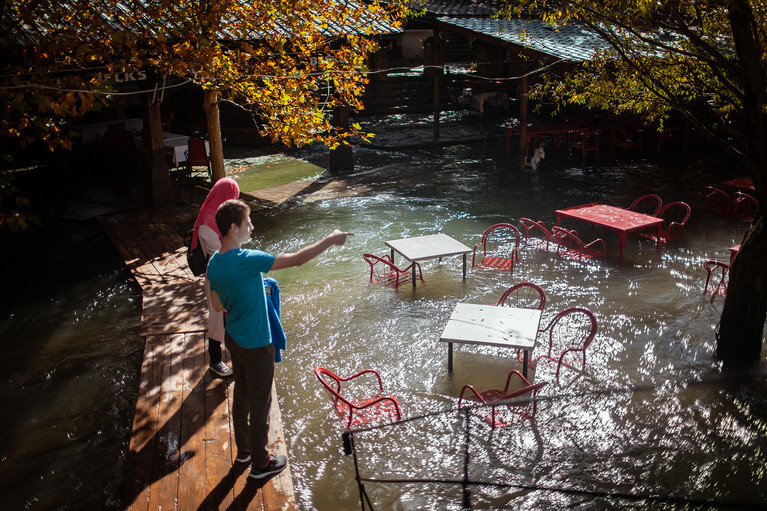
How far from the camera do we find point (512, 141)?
18703 millimetres

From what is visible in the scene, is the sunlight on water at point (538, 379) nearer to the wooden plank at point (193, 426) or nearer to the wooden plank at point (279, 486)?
the wooden plank at point (279, 486)

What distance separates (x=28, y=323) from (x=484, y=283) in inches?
238

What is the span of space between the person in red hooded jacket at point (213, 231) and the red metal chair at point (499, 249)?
425cm

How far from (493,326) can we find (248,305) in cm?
282

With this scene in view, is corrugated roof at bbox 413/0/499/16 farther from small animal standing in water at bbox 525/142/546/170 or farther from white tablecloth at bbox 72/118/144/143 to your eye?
white tablecloth at bbox 72/118/144/143

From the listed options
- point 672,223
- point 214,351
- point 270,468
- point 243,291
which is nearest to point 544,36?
point 672,223

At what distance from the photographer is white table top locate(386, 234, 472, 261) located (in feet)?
27.4

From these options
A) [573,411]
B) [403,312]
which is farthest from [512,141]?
[573,411]

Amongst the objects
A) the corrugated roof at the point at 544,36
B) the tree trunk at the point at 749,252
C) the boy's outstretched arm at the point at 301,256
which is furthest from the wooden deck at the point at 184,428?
the corrugated roof at the point at 544,36

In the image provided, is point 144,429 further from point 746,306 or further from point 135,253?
point 746,306

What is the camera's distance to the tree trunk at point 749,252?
565cm

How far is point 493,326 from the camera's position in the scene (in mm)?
6199

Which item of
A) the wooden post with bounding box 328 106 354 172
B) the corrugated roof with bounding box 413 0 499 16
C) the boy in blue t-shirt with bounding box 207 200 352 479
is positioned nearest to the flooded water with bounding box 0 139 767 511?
the boy in blue t-shirt with bounding box 207 200 352 479

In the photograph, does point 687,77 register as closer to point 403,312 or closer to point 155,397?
point 403,312
